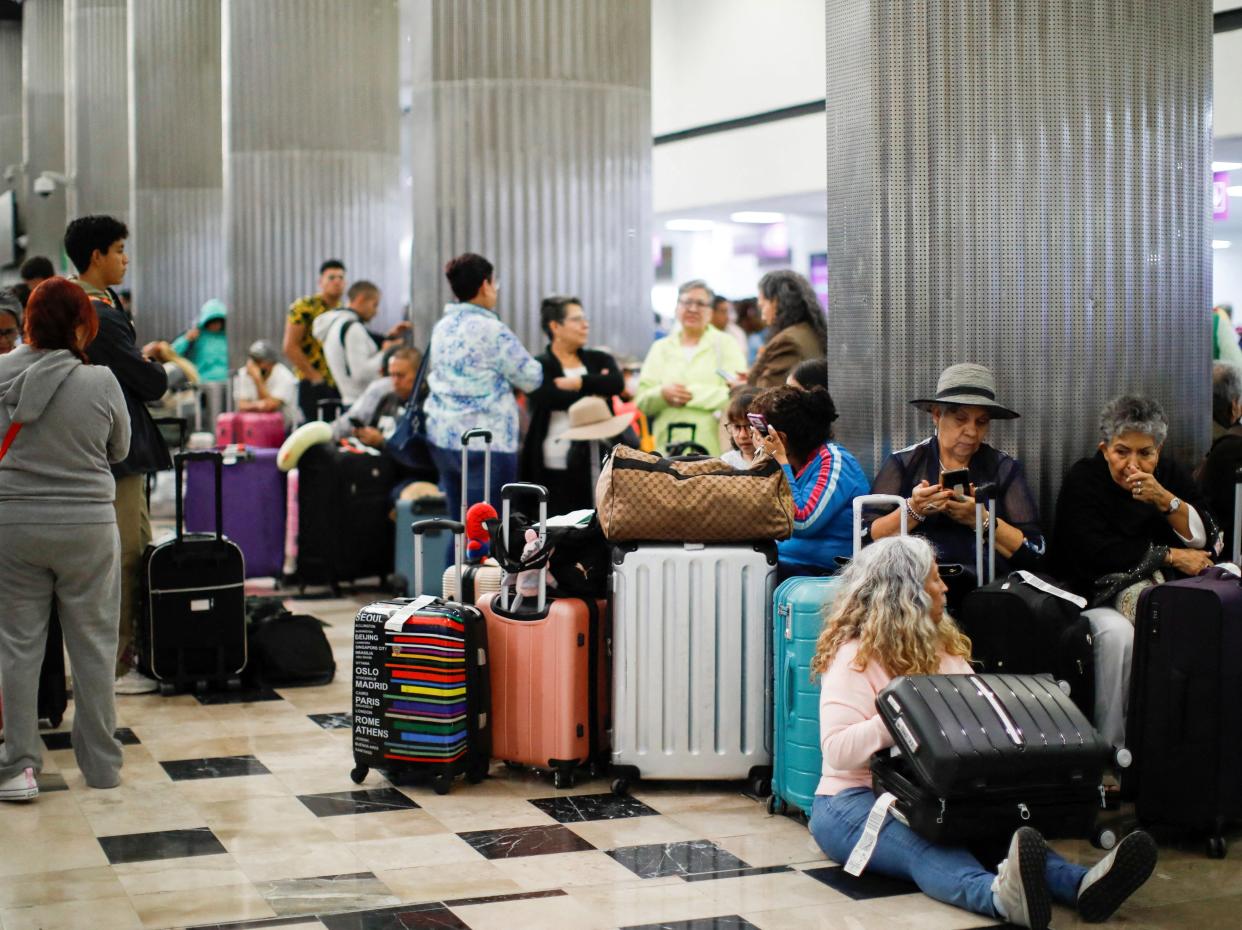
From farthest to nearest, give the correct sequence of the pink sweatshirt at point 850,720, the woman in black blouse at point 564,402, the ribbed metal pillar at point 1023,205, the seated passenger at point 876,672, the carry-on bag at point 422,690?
the woman in black blouse at point 564,402, the ribbed metal pillar at point 1023,205, the carry-on bag at point 422,690, the pink sweatshirt at point 850,720, the seated passenger at point 876,672

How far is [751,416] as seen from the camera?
555cm

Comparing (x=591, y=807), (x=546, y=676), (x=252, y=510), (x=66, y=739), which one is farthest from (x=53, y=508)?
(x=252, y=510)

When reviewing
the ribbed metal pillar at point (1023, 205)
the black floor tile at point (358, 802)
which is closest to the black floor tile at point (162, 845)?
the black floor tile at point (358, 802)

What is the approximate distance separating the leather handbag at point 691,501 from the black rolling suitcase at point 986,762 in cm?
111

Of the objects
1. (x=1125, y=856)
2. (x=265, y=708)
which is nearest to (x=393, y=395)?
(x=265, y=708)

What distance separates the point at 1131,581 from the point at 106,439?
3175 millimetres

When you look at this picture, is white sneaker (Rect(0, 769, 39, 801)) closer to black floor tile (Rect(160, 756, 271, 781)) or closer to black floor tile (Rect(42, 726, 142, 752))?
black floor tile (Rect(160, 756, 271, 781))

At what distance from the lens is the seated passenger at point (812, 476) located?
538 centimetres

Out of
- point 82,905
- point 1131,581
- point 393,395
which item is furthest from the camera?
point 393,395

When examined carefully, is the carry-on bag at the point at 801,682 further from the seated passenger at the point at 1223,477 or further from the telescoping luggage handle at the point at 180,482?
the telescoping luggage handle at the point at 180,482

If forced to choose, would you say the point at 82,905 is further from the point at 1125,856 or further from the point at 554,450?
the point at 554,450

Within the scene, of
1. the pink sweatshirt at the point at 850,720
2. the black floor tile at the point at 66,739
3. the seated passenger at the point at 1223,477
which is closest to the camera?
the pink sweatshirt at the point at 850,720

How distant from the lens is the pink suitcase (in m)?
11.4

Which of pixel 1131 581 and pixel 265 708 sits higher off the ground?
pixel 1131 581
